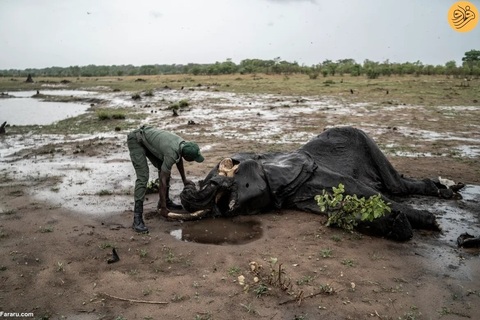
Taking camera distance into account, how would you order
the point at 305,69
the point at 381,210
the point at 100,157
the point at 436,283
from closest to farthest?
the point at 436,283, the point at 381,210, the point at 100,157, the point at 305,69

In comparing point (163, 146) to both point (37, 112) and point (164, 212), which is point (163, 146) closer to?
point (164, 212)

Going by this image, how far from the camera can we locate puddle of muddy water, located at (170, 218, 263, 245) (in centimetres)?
538

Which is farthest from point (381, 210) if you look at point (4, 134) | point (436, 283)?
point (4, 134)

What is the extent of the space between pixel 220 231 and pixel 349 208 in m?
1.77

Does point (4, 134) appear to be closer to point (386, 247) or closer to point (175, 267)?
point (175, 267)

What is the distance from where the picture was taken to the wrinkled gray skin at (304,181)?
5855mm

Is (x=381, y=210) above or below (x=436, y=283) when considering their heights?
above

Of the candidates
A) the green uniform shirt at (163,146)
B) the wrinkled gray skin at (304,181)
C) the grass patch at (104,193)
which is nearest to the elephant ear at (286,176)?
the wrinkled gray skin at (304,181)

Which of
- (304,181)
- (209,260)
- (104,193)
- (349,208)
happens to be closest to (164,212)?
(209,260)

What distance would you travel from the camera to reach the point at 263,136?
1220 cm

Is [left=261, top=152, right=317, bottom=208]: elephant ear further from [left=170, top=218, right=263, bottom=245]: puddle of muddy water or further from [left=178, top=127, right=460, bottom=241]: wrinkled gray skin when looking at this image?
[left=170, top=218, right=263, bottom=245]: puddle of muddy water

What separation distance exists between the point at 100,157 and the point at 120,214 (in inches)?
163

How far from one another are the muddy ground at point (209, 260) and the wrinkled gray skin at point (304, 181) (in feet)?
0.63

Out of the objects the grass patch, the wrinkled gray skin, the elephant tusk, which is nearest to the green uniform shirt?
the wrinkled gray skin
